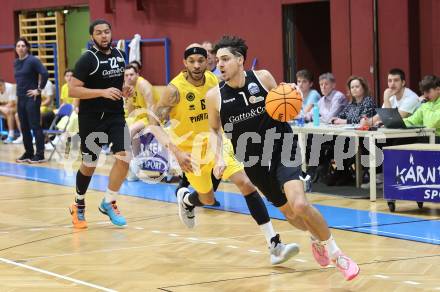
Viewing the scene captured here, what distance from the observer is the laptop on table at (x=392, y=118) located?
10422mm

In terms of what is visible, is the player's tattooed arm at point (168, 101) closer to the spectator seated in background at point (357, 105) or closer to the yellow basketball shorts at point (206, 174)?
the yellow basketball shorts at point (206, 174)

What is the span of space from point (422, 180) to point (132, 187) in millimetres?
4338

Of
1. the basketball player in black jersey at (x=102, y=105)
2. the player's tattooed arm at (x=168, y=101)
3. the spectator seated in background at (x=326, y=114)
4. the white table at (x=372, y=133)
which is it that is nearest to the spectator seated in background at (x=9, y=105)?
the spectator seated in background at (x=326, y=114)

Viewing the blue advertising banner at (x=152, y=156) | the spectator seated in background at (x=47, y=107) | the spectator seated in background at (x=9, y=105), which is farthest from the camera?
the spectator seated in background at (x=9, y=105)

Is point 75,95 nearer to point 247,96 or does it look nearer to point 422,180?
point 247,96

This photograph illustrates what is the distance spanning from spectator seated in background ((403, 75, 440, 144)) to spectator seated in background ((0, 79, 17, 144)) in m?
10.4

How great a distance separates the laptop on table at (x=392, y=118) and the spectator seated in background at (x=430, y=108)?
15 cm

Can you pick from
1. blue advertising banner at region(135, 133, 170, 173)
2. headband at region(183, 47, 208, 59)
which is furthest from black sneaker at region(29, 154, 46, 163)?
headband at region(183, 47, 208, 59)

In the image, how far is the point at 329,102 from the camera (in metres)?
11.9

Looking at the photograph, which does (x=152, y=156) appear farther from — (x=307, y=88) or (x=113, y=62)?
(x=113, y=62)

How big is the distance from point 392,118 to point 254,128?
413 centimetres

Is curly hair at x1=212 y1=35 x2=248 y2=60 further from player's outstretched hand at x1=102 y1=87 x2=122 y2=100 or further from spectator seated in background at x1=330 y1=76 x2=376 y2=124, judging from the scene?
spectator seated in background at x1=330 y1=76 x2=376 y2=124

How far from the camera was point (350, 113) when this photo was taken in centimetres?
1136

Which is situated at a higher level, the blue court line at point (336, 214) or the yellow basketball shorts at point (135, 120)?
the yellow basketball shorts at point (135, 120)
